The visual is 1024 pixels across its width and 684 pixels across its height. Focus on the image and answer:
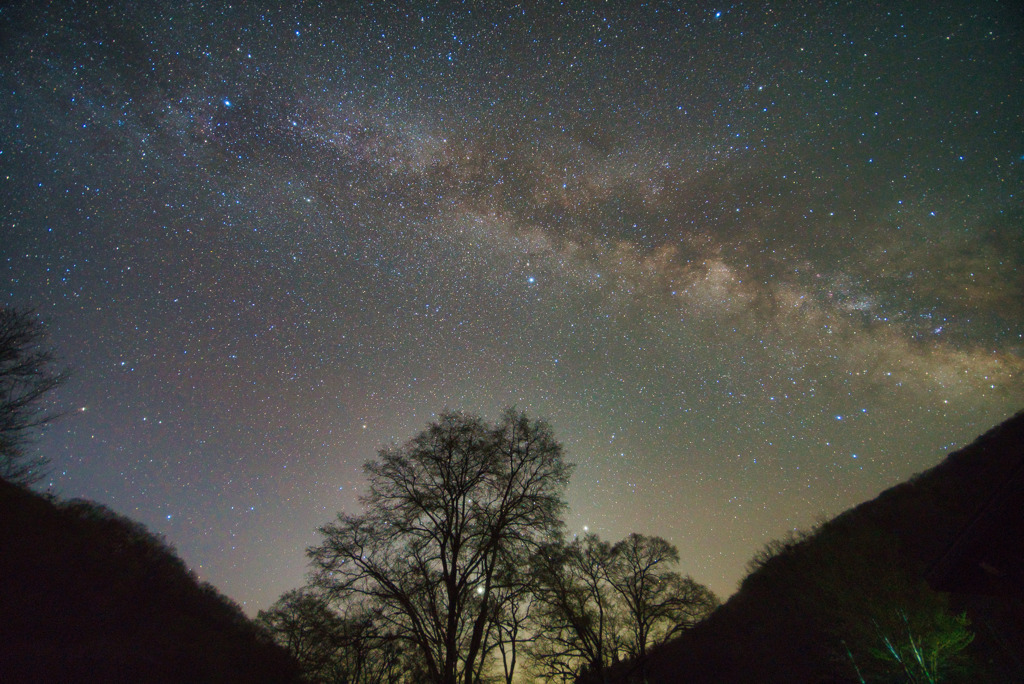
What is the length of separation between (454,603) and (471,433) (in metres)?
5.87

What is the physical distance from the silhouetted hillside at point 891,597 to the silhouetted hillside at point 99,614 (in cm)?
1694

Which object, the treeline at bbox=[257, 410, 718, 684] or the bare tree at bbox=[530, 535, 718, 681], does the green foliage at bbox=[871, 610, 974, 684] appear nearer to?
the bare tree at bbox=[530, 535, 718, 681]

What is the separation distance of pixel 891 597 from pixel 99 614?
34212 millimetres

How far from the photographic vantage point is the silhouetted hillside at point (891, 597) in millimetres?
4949

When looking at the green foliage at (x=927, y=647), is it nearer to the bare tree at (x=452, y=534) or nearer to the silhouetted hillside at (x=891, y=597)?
the silhouetted hillside at (x=891, y=597)

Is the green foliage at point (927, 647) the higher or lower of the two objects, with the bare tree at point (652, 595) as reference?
lower

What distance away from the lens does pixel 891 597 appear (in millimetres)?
19516

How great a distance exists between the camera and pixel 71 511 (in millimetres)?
14195

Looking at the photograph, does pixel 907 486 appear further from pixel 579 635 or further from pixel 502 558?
pixel 502 558

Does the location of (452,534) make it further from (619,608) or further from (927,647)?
(927,647)

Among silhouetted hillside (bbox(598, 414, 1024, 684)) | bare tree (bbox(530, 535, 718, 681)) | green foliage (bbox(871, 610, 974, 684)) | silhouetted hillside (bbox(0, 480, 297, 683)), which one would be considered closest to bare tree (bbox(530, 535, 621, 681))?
bare tree (bbox(530, 535, 718, 681))

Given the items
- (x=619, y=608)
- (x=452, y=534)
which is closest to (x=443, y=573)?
(x=452, y=534)

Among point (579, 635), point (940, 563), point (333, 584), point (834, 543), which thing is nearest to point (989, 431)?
point (834, 543)

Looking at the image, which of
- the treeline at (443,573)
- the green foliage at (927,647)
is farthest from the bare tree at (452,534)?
the green foliage at (927,647)
